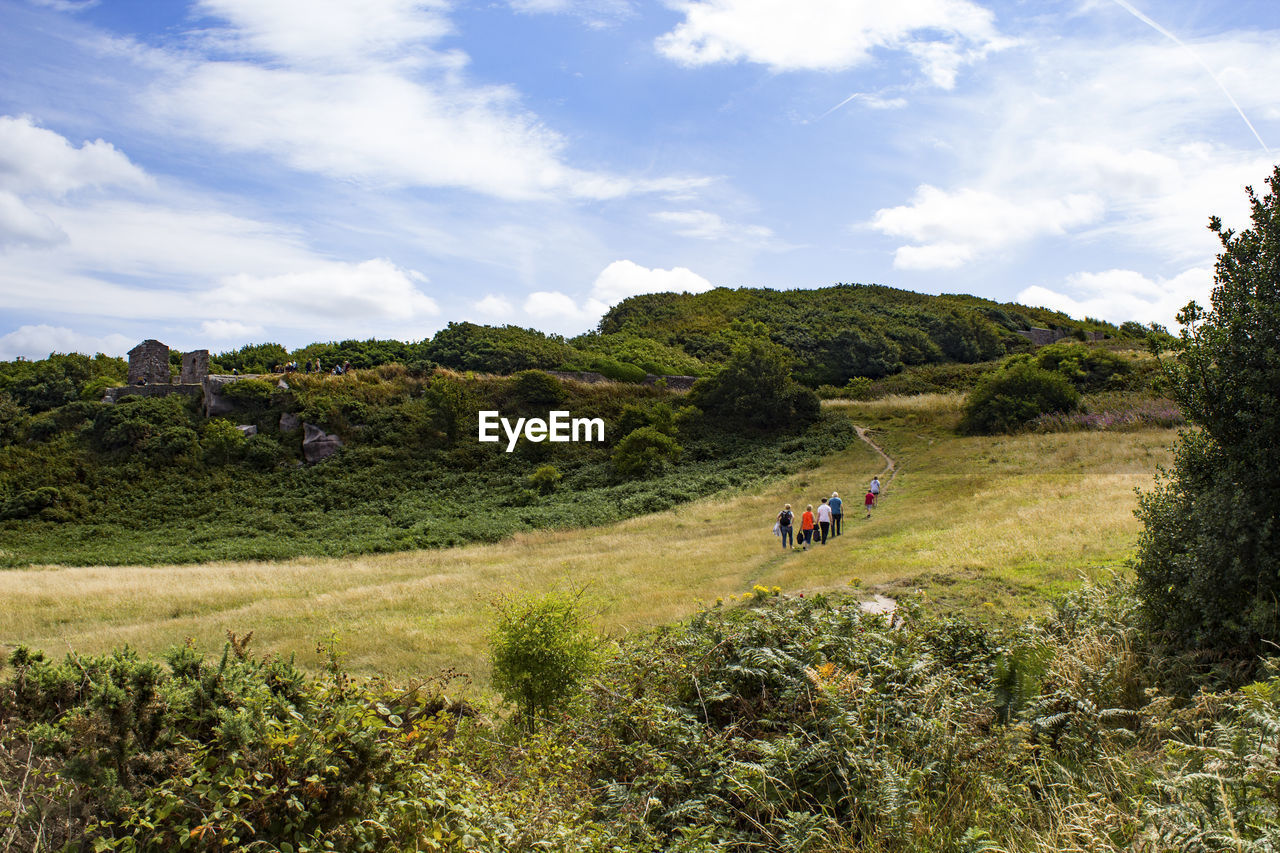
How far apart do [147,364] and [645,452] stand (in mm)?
27229

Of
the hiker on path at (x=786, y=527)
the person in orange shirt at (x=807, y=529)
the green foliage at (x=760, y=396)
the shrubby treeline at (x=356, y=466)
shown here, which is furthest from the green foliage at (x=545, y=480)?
the person in orange shirt at (x=807, y=529)

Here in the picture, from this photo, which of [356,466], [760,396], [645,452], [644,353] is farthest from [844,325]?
[356,466]

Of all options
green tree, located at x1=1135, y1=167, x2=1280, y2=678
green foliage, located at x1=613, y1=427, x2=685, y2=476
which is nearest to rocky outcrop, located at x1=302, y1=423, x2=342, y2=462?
green foliage, located at x1=613, y1=427, x2=685, y2=476

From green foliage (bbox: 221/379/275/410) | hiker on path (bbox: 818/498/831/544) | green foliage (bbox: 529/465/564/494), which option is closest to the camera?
hiker on path (bbox: 818/498/831/544)

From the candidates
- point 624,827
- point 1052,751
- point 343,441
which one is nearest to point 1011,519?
point 1052,751

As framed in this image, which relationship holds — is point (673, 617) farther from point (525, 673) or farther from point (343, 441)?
point (343, 441)

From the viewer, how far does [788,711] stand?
5.71m

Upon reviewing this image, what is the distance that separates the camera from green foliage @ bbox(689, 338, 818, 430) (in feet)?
130

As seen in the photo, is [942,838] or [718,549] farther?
[718,549]

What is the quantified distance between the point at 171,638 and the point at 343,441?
2487cm

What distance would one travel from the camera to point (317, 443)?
3594 centimetres

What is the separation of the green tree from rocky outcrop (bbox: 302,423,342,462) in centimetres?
3509

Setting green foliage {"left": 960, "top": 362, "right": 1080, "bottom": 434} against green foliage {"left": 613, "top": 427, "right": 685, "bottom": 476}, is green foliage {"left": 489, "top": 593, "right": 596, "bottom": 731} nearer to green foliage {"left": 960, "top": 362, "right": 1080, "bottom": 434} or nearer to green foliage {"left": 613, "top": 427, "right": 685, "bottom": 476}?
green foliage {"left": 613, "top": 427, "right": 685, "bottom": 476}

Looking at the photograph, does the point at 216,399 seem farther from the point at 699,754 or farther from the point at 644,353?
the point at 699,754
